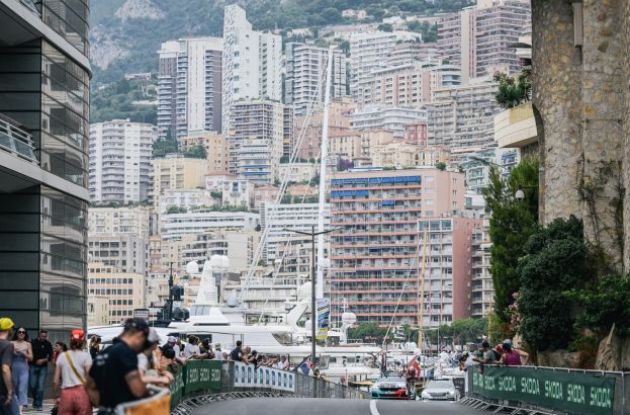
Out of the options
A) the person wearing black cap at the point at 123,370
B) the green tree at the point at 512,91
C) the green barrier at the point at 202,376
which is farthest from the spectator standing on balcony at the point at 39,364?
the green tree at the point at 512,91

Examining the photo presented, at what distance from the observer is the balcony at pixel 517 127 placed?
6062cm

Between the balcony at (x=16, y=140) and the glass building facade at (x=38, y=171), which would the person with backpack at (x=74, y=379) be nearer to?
the balcony at (x=16, y=140)

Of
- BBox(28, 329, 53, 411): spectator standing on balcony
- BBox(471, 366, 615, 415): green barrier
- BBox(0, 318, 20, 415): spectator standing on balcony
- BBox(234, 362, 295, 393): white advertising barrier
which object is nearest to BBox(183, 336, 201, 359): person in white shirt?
BBox(234, 362, 295, 393): white advertising barrier

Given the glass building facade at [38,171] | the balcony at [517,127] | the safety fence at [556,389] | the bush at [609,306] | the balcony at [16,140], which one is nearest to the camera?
the safety fence at [556,389]

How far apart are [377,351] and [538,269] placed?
363 feet

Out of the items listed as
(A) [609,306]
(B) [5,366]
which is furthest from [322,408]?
(B) [5,366]

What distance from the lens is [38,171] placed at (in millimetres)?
39688

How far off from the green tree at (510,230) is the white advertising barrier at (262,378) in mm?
6847

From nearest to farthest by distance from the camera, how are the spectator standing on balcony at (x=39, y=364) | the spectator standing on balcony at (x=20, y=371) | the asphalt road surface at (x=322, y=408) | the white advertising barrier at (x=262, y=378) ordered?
the spectator standing on balcony at (x=20, y=371), the spectator standing on balcony at (x=39, y=364), the asphalt road surface at (x=322, y=408), the white advertising barrier at (x=262, y=378)

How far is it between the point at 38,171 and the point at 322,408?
8.78 meters

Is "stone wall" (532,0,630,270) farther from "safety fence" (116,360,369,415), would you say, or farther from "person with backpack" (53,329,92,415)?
"person with backpack" (53,329,92,415)

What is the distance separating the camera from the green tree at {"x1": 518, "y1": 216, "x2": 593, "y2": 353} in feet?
135

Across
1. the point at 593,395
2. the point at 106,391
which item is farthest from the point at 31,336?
the point at 106,391

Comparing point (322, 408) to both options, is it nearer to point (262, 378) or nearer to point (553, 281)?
point (553, 281)
